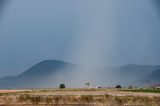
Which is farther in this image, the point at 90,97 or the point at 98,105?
the point at 90,97

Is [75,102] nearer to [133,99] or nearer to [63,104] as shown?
[63,104]

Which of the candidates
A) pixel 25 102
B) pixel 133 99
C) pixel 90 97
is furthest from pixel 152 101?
pixel 25 102

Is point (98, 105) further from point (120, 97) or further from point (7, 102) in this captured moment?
point (7, 102)

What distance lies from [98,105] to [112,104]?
393 centimetres

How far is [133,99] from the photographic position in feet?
364

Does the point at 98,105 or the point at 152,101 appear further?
the point at 152,101

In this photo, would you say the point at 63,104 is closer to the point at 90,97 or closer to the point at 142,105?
the point at 90,97

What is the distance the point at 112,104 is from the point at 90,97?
738 cm

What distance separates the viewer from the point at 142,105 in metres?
106

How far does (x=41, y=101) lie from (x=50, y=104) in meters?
3.29

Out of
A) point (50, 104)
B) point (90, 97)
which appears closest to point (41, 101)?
point (50, 104)

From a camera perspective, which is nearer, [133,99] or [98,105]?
[98,105]

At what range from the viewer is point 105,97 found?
365 ft

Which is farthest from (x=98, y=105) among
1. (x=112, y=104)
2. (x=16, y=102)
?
(x=16, y=102)
